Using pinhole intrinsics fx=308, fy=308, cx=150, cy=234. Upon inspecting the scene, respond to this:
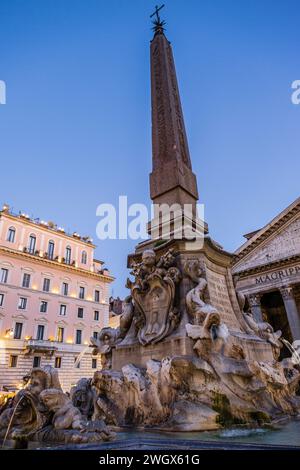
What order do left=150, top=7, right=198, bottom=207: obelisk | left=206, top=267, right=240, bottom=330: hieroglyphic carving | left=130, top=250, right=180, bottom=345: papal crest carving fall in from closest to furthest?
left=130, top=250, right=180, bottom=345: papal crest carving
left=206, top=267, right=240, bottom=330: hieroglyphic carving
left=150, top=7, right=198, bottom=207: obelisk

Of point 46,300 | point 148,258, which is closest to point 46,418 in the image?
point 148,258

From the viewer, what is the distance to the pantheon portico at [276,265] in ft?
72.1

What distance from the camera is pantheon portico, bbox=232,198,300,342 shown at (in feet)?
72.1

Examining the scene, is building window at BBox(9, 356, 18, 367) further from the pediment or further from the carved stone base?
the carved stone base

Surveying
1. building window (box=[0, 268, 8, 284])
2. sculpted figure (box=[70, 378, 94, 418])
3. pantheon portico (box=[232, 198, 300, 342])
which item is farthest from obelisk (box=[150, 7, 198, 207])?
building window (box=[0, 268, 8, 284])

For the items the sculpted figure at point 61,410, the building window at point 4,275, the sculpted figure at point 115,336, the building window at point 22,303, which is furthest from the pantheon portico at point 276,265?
the building window at point 4,275

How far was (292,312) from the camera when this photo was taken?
70.4 ft

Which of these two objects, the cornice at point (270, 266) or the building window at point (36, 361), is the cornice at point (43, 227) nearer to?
the building window at point (36, 361)

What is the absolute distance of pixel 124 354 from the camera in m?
5.23

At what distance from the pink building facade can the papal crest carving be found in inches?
893

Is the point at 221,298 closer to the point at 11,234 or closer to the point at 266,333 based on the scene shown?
the point at 266,333

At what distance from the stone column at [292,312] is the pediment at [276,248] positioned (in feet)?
8.08
